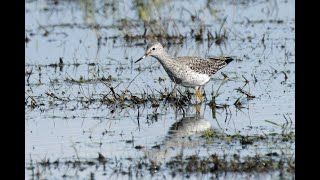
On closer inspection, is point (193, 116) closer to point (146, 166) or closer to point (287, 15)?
point (146, 166)

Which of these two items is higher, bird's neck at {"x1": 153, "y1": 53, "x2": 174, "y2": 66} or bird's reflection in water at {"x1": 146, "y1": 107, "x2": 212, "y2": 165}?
bird's neck at {"x1": 153, "y1": 53, "x2": 174, "y2": 66}

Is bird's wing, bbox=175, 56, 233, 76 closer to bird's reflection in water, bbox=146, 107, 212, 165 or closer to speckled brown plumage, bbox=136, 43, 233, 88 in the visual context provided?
speckled brown plumage, bbox=136, 43, 233, 88

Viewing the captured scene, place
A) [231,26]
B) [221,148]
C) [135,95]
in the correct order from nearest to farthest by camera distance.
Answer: [221,148] < [135,95] < [231,26]

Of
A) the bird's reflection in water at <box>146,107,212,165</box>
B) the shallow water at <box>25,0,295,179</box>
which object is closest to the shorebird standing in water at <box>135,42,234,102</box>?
the shallow water at <box>25,0,295,179</box>

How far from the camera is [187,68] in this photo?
12945 mm

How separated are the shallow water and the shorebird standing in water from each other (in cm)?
21

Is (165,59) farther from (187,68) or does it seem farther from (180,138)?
(180,138)

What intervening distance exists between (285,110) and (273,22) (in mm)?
6695

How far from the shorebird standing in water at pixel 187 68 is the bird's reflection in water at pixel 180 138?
0.89 metres

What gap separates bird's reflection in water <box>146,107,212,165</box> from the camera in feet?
32.4

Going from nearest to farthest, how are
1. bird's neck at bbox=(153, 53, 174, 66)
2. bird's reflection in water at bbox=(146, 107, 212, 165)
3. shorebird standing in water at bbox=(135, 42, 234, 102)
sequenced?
bird's reflection in water at bbox=(146, 107, 212, 165)
shorebird standing in water at bbox=(135, 42, 234, 102)
bird's neck at bbox=(153, 53, 174, 66)
